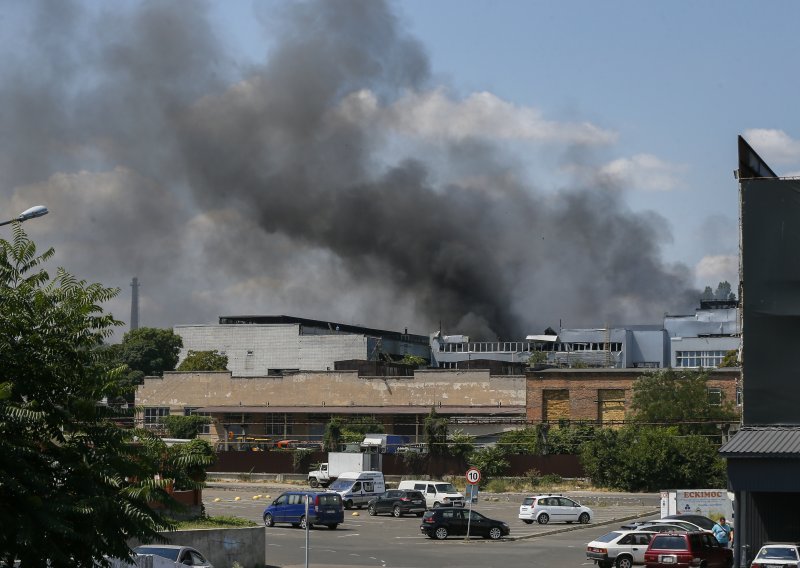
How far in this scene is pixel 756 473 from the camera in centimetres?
3388

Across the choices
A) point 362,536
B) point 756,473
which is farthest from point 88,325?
point 362,536

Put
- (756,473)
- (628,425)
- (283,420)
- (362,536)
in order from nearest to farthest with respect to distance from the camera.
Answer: (756,473) → (362,536) → (628,425) → (283,420)

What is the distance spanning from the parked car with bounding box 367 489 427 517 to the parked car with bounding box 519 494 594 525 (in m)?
6.00

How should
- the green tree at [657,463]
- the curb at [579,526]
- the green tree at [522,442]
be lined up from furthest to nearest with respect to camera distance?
the green tree at [522,442] → the green tree at [657,463] → the curb at [579,526]

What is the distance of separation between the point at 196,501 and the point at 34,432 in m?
23.5

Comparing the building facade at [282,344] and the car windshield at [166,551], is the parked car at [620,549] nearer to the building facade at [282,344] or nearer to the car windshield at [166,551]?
the car windshield at [166,551]

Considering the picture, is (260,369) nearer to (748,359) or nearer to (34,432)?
(748,359)

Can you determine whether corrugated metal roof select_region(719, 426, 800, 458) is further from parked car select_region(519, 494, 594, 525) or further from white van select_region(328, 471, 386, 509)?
white van select_region(328, 471, 386, 509)

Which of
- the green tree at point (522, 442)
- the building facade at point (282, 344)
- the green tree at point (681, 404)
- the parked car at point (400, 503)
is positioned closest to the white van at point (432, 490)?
the parked car at point (400, 503)

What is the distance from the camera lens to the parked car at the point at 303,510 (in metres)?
48.0

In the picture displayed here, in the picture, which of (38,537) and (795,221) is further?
(795,221)

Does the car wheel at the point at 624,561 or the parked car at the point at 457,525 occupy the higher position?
the parked car at the point at 457,525

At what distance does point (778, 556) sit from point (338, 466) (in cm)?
4161

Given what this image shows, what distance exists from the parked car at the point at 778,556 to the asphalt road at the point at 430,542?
686 cm
